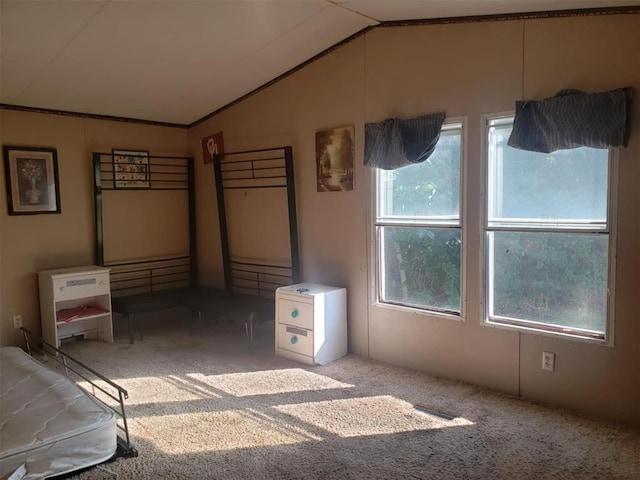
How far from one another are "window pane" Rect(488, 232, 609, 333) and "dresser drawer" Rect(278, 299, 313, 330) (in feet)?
4.31

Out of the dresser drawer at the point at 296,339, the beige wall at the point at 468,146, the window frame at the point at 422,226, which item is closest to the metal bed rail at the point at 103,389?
the dresser drawer at the point at 296,339

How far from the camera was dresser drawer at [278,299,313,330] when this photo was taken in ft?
12.2

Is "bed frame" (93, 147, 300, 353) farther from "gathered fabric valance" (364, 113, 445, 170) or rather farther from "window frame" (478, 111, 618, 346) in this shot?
"window frame" (478, 111, 618, 346)

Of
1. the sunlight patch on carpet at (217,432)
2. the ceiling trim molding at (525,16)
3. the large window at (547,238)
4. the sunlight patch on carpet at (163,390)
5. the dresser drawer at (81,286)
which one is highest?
the ceiling trim molding at (525,16)

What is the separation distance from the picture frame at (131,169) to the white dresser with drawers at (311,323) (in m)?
2.16

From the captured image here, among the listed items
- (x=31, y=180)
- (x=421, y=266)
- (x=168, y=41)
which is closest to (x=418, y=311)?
(x=421, y=266)

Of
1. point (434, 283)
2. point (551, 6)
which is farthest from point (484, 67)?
point (434, 283)

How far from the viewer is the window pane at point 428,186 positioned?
337 cm

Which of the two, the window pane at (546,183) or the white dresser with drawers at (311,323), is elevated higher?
the window pane at (546,183)

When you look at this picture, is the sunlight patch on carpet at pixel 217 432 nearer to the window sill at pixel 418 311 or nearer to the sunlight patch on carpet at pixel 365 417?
the sunlight patch on carpet at pixel 365 417

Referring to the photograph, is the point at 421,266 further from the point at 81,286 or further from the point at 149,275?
the point at 149,275

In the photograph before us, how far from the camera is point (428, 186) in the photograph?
139 inches

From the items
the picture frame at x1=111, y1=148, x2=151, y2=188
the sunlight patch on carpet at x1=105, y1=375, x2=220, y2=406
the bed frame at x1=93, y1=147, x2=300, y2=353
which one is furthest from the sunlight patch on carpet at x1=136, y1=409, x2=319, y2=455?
the picture frame at x1=111, y1=148, x2=151, y2=188

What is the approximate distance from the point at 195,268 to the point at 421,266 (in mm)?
2857
